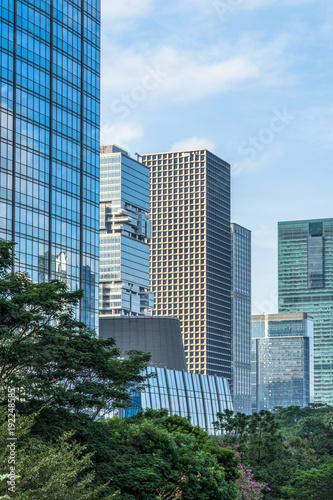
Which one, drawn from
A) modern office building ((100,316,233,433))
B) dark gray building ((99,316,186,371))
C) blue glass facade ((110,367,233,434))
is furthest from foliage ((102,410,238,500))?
dark gray building ((99,316,186,371))

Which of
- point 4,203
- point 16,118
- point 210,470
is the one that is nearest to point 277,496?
point 210,470

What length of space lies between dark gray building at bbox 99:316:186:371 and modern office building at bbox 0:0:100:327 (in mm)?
36743

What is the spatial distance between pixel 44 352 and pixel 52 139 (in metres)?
92.5

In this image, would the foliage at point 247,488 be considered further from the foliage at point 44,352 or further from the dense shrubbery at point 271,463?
the foliage at point 44,352

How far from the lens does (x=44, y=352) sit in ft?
116

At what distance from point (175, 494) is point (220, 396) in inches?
5592

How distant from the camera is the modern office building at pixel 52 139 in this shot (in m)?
113

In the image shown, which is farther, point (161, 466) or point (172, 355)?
point (172, 355)

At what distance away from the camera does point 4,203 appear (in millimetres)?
109938

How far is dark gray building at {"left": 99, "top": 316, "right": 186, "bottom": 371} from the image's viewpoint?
170 meters

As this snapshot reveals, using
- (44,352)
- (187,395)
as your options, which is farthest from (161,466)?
(187,395)

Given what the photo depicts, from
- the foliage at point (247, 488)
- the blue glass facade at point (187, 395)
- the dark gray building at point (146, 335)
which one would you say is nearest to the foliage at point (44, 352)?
the foliage at point (247, 488)

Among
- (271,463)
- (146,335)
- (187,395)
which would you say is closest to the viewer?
(271,463)

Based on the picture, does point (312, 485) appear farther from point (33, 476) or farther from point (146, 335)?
point (146, 335)
